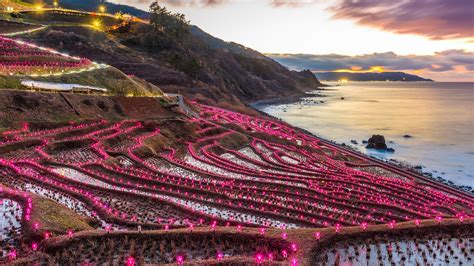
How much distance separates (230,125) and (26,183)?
33796 millimetres

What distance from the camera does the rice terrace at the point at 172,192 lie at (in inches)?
622

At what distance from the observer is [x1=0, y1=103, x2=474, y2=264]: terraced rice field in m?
16.0

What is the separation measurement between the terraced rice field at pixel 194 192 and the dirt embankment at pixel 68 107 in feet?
6.58

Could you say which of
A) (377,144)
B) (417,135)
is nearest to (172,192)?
(377,144)

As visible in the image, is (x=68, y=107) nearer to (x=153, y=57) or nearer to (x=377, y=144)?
(x=377, y=144)

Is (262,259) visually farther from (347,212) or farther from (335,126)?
(335,126)

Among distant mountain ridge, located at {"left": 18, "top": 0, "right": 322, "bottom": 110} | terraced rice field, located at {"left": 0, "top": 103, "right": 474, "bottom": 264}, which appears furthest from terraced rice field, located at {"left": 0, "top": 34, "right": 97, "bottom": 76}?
distant mountain ridge, located at {"left": 18, "top": 0, "right": 322, "bottom": 110}

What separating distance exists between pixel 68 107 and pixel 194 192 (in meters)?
24.4

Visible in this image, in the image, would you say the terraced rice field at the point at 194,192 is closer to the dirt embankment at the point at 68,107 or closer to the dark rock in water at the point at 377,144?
the dirt embankment at the point at 68,107

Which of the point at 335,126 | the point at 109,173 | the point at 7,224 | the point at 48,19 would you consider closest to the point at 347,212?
the point at 109,173

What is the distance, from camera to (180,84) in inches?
3885

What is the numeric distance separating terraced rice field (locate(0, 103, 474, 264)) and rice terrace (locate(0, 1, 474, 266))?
10 centimetres

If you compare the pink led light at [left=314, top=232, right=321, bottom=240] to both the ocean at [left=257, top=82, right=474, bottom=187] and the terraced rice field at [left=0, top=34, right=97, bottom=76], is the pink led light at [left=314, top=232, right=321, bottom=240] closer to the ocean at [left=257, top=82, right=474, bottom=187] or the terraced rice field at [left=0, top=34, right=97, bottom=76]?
the ocean at [left=257, top=82, right=474, bottom=187]

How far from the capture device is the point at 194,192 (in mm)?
26828
